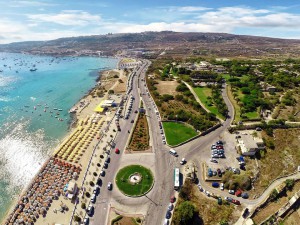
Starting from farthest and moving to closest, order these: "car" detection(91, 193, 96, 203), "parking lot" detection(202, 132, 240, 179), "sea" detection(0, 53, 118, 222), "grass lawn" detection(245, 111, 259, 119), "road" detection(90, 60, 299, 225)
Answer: "grass lawn" detection(245, 111, 259, 119) → "sea" detection(0, 53, 118, 222) → "parking lot" detection(202, 132, 240, 179) → "car" detection(91, 193, 96, 203) → "road" detection(90, 60, 299, 225)

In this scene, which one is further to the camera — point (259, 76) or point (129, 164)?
point (259, 76)

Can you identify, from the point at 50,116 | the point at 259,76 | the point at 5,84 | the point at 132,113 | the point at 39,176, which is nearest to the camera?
the point at 39,176

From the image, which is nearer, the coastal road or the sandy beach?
the coastal road

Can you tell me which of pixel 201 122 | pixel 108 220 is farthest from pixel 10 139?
pixel 201 122

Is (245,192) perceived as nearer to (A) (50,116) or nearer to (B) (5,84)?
(A) (50,116)

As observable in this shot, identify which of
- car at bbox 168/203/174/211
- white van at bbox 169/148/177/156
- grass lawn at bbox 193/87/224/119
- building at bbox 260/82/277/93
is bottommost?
car at bbox 168/203/174/211

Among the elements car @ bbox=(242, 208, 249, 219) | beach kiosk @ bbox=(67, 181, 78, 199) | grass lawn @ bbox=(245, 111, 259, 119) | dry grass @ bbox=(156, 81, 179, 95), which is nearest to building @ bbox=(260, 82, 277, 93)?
grass lawn @ bbox=(245, 111, 259, 119)

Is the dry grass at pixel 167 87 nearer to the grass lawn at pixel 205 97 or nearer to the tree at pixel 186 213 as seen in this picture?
the grass lawn at pixel 205 97

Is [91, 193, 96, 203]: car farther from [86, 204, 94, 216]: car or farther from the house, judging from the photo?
the house
